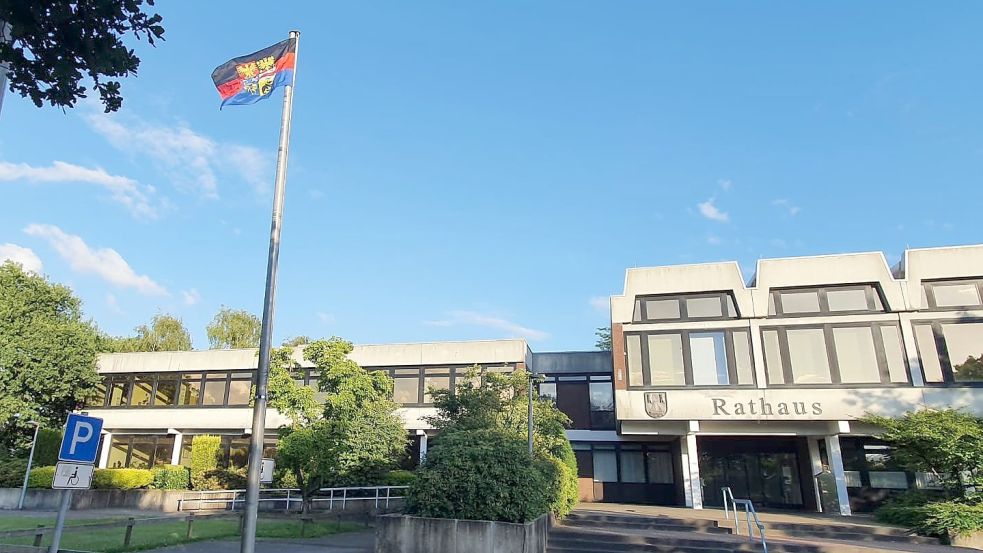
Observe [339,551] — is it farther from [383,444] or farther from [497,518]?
[383,444]

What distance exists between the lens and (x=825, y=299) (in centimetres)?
2089

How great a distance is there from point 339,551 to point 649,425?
13.1 metres

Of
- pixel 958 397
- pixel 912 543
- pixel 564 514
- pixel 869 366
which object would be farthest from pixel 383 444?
pixel 958 397

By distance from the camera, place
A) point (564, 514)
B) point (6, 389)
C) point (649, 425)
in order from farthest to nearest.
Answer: point (6, 389) → point (649, 425) → point (564, 514)

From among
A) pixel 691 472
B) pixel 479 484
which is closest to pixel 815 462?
pixel 691 472

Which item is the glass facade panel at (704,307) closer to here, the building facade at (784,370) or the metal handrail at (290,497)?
the building facade at (784,370)

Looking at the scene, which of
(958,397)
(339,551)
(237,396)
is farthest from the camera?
(237,396)

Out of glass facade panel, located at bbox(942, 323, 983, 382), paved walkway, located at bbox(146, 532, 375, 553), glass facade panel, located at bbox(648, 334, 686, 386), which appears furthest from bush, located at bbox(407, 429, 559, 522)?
glass facade panel, located at bbox(942, 323, 983, 382)

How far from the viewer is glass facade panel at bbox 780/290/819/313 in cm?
2097

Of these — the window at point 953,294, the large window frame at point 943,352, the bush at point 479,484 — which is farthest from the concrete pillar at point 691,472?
the bush at point 479,484

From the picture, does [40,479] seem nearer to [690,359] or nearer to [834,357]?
[690,359]

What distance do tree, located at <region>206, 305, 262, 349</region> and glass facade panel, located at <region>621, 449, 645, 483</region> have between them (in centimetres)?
2934

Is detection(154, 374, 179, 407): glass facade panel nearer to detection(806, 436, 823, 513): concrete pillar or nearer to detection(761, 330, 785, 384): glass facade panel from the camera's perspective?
detection(761, 330, 785, 384): glass facade panel

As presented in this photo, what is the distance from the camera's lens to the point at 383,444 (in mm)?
20000
